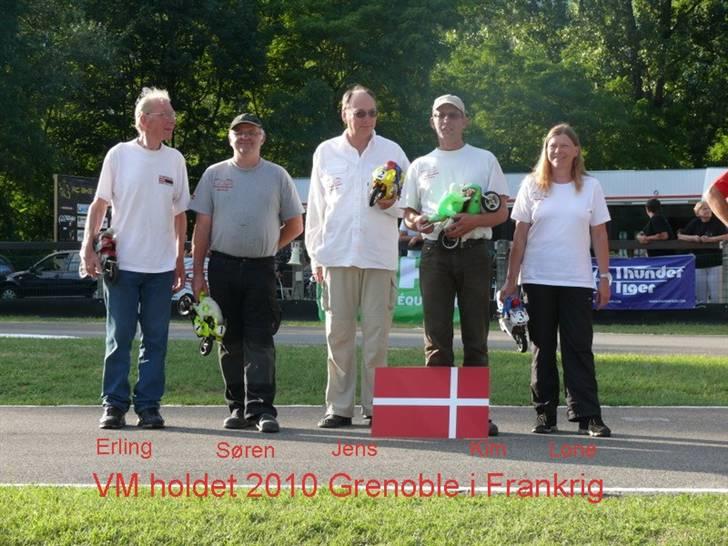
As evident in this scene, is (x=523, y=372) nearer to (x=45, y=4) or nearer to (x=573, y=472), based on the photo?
(x=573, y=472)

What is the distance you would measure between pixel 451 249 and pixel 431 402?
1.04 meters

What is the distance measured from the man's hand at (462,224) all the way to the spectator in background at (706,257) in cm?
1246

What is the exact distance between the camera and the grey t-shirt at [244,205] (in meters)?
8.28

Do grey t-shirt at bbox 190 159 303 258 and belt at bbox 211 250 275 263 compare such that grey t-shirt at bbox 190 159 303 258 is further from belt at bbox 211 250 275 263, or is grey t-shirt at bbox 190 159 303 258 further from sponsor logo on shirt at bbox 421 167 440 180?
sponsor logo on shirt at bbox 421 167 440 180

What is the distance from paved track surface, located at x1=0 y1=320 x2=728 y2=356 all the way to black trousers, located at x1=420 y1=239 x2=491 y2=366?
22.5 ft

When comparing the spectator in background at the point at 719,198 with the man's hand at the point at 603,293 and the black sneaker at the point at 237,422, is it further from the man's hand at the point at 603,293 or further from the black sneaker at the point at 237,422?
the black sneaker at the point at 237,422

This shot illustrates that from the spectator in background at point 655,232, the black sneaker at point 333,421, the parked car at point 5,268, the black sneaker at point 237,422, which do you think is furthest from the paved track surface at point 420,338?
the black sneaker at point 237,422

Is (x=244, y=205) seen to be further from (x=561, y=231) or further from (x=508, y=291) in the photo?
(x=561, y=231)

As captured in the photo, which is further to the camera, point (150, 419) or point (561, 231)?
point (150, 419)

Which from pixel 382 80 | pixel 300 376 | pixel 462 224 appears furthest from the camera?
pixel 382 80

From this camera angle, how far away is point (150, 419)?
8.27 metres

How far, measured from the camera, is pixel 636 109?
1741 inches

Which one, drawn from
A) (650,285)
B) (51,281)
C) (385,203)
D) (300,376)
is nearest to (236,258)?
(385,203)

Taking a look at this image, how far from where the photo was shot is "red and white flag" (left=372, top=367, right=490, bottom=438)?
7.62m
